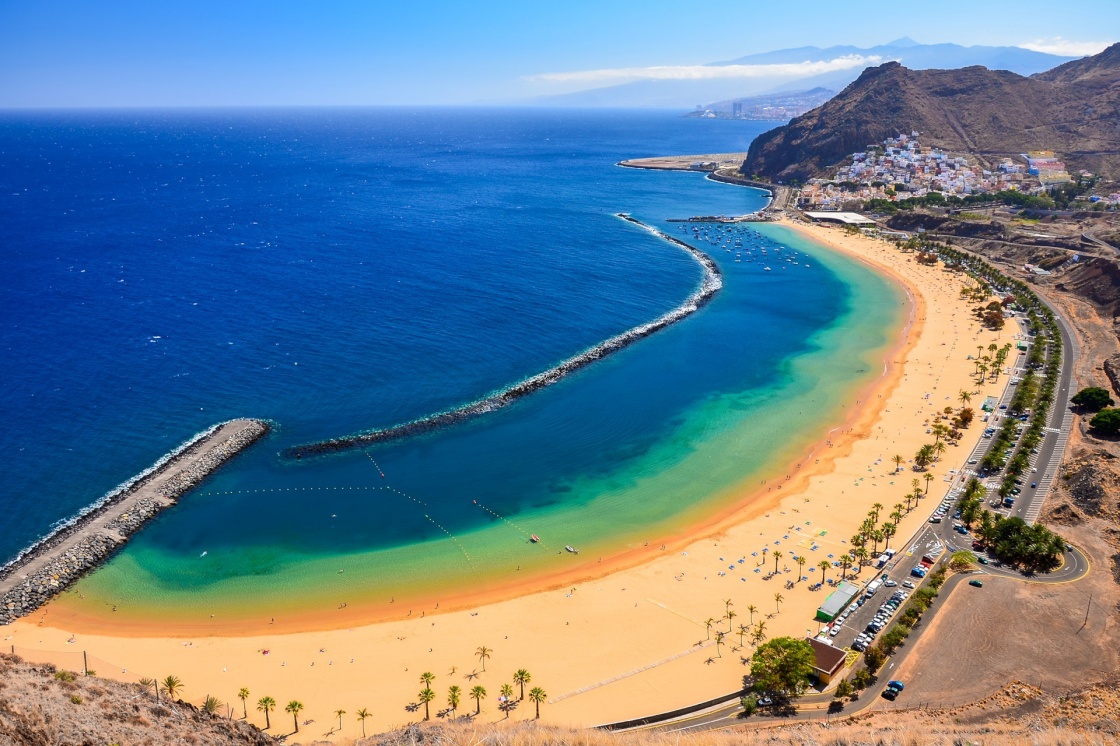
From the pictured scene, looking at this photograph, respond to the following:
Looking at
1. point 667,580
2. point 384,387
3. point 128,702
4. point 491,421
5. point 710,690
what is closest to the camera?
point 128,702

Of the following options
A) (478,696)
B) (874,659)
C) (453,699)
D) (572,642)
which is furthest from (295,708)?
(874,659)

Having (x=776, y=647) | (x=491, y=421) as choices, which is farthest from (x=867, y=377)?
(x=776, y=647)

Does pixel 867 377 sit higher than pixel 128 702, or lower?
higher

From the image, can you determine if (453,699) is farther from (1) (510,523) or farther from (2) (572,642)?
(1) (510,523)

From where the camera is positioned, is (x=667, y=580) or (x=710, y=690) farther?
(x=667, y=580)

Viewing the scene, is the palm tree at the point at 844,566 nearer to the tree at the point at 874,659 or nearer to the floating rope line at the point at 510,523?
the tree at the point at 874,659

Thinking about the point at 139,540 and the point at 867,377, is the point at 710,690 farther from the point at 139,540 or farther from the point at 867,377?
the point at 867,377
